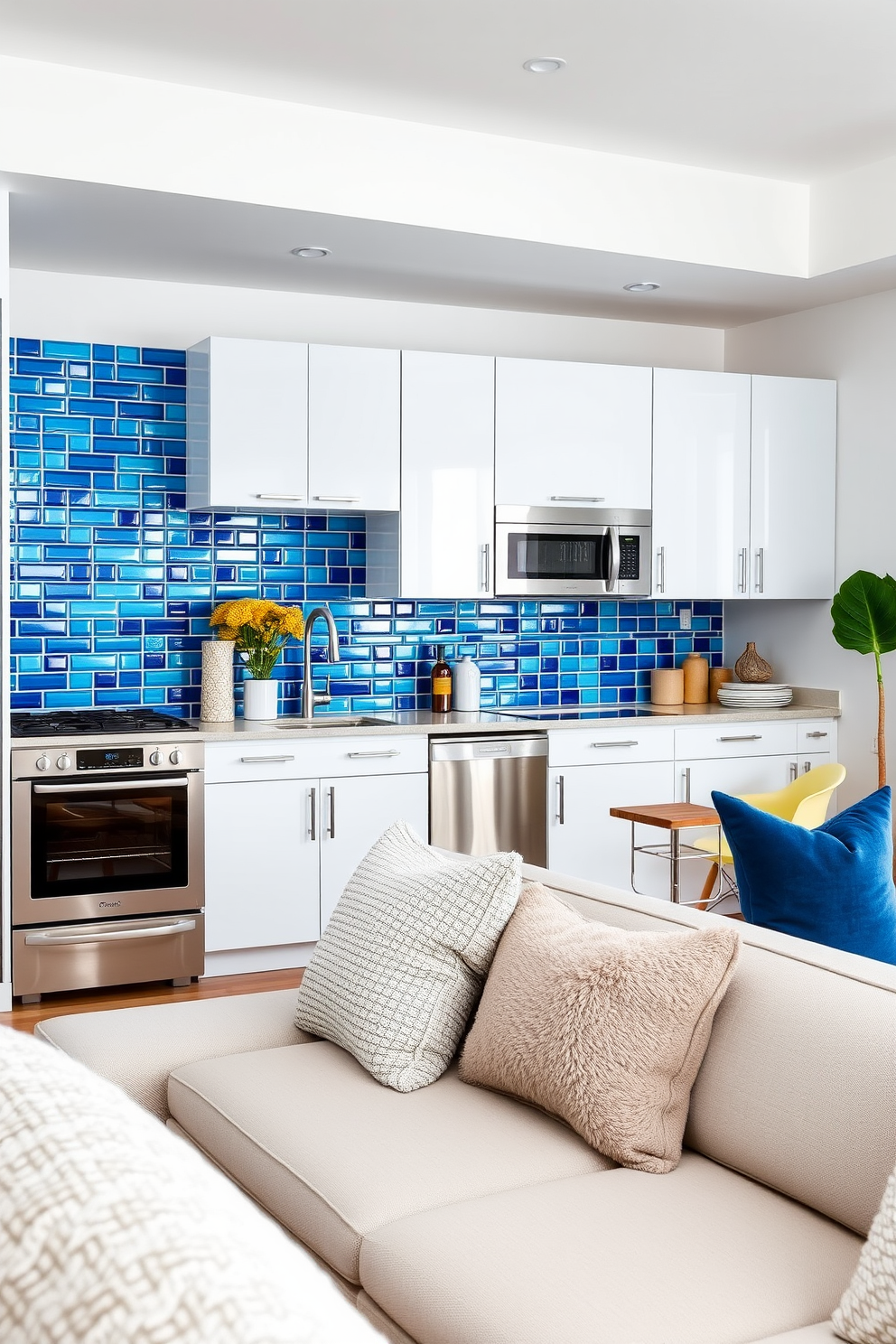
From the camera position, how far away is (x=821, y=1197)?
1764 mm

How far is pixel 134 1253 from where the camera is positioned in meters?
0.76

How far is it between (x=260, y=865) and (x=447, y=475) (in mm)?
1643

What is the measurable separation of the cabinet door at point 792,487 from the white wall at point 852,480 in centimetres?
6

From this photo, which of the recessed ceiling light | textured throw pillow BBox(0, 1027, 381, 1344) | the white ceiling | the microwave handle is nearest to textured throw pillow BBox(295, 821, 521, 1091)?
textured throw pillow BBox(0, 1027, 381, 1344)

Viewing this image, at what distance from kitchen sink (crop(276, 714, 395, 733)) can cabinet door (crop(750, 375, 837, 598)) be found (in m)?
1.74

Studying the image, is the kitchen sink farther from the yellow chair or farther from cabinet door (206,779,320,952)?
the yellow chair

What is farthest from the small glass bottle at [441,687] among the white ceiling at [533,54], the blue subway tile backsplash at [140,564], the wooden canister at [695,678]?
the white ceiling at [533,54]

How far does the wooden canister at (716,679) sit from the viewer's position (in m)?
5.96

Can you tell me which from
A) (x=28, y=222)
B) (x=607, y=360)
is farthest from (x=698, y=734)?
(x=28, y=222)

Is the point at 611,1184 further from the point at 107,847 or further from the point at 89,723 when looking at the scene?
the point at 89,723

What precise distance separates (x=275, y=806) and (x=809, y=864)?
8.79 ft

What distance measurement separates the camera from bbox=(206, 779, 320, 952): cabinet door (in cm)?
452

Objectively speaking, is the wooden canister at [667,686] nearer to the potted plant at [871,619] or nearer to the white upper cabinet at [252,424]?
the potted plant at [871,619]

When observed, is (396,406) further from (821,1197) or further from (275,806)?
(821,1197)
